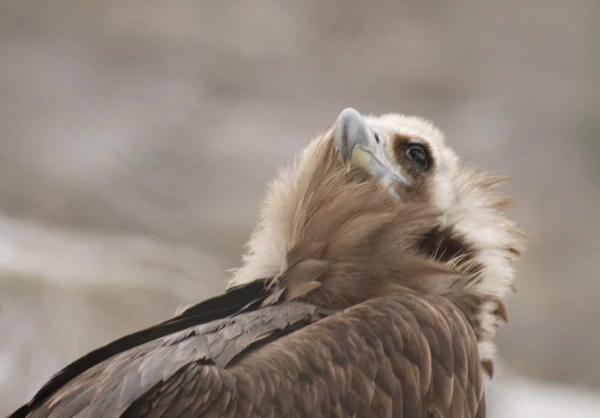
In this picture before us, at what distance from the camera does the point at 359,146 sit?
102 cm

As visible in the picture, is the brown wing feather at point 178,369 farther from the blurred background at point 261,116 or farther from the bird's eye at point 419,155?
the blurred background at point 261,116

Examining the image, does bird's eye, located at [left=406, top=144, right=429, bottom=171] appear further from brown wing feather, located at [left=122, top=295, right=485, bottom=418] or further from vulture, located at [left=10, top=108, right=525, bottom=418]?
brown wing feather, located at [left=122, top=295, right=485, bottom=418]

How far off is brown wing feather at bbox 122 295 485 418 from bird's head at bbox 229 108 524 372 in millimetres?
112

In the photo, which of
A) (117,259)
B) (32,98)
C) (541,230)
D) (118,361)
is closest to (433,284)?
(118,361)

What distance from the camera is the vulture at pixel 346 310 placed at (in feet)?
2.52

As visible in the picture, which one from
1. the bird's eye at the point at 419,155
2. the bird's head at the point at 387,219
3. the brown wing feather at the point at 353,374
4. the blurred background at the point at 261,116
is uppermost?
the blurred background at the point at 261,116

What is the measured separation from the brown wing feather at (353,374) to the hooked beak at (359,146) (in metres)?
0.21

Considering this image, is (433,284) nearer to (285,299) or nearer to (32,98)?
(285,299)

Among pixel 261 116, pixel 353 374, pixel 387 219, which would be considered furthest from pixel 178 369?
pixel 261 116

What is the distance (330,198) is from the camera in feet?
3.38

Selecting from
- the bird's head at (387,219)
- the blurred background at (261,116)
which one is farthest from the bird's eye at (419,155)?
the blurred background at (261,116)

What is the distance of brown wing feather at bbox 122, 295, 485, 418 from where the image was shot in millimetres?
748

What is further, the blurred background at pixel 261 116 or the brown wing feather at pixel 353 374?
the blurred background at pixel 261 116

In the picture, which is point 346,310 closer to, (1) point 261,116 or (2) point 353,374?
(2) point 353,374
